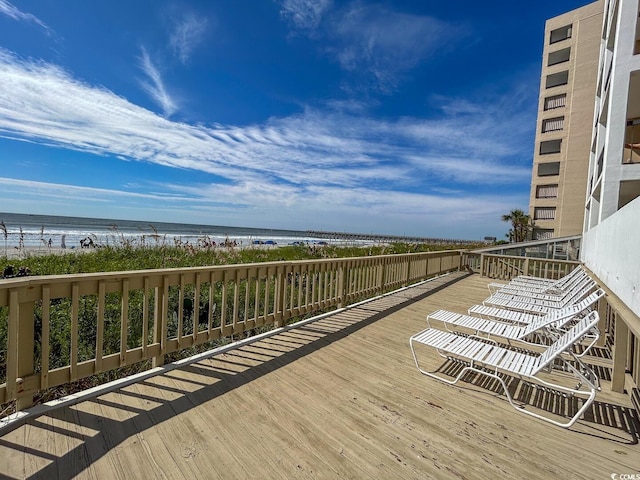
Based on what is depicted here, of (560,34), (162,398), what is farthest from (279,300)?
(560,34)

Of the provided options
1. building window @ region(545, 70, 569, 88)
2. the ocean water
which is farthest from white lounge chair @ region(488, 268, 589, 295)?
building window @ region(545, 70, 569, 88)

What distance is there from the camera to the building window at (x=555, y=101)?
23156 mm

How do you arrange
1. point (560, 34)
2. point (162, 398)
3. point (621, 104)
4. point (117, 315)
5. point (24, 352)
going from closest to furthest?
point (24, 352)
point (162, 398)
point (117, 315)
point (621, 104)
point (560, 34)

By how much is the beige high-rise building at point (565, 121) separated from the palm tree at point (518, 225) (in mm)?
648

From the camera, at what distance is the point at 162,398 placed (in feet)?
7.43

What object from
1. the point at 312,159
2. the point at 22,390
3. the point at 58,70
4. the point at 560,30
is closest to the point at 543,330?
the point at 22,390

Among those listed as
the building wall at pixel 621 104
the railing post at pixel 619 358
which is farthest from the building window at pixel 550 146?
the railing post at pixel 619 358

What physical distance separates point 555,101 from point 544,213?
29.0 ft

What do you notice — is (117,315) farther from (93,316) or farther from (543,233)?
(543,233)

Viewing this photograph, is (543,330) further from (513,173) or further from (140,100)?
(513,173)

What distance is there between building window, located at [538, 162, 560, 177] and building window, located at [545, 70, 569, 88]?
20.2 ft

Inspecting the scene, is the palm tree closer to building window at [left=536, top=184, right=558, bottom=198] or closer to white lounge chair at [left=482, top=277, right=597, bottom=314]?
building window at [left=536, top=184, right=558, bottom=198]

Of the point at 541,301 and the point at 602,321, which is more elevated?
the point at 541,301

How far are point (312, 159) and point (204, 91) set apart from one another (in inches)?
399
